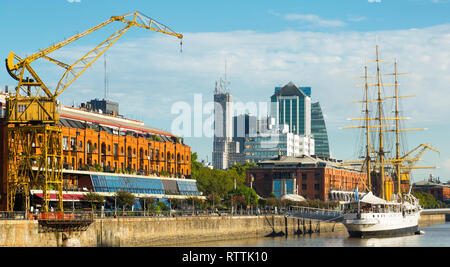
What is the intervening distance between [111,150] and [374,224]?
152 feet

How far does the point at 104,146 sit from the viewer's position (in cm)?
12825

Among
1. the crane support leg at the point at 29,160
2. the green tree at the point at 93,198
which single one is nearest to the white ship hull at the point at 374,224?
the green tree at the point at 93,198

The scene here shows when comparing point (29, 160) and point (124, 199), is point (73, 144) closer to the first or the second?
point (124, 199)

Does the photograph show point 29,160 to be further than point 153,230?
No

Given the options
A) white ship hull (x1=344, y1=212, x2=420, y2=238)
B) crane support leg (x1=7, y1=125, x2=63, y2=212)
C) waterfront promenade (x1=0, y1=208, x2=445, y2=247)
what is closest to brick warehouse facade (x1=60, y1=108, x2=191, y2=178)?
crane support leg (x1=7, y1=125, x2=63, y2=212)

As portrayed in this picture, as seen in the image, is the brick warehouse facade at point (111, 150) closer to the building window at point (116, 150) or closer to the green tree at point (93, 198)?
the building window at point (116, 150)

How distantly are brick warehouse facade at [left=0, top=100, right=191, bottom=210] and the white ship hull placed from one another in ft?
120

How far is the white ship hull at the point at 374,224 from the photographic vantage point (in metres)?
123

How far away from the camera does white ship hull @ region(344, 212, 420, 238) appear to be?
123m

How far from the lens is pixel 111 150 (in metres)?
130

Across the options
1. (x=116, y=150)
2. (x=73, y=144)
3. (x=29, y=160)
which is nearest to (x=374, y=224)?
(x=116, y=150)

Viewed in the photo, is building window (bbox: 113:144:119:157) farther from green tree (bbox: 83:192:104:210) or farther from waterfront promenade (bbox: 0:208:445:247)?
waterfront promenade (bbox: 0:208:445:247)
